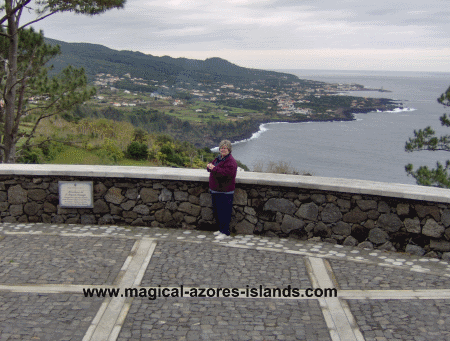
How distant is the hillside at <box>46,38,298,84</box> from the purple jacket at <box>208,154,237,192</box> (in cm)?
7578

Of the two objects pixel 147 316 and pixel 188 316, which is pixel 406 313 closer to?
pixel 188 316

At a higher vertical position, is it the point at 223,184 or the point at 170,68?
the point at 170,68

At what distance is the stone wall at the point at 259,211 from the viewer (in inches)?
215

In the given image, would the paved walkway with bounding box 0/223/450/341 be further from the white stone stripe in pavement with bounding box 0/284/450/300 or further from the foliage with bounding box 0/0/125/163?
the foliage with bounding box 0/0/125/163

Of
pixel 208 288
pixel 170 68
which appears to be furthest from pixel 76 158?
pixel 170 68

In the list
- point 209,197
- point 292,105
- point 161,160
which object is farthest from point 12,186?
point 292,105

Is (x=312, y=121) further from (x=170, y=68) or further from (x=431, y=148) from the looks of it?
(x=431, y=148)

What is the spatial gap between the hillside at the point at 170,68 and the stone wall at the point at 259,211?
74666 millimetres

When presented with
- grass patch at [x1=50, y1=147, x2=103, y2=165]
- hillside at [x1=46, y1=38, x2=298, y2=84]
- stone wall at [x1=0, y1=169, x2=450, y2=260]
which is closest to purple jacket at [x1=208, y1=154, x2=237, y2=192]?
stone wall at [x1=0, y1=169, x2=450, y2=260]

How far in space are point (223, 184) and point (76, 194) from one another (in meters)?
2.20

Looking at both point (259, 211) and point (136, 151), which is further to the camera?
point (136, 151)

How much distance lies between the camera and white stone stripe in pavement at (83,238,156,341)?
3.56 metres

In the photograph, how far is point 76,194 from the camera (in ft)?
20.7

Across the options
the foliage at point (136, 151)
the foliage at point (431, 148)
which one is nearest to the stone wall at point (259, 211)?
the foliage at point (431, 148)
